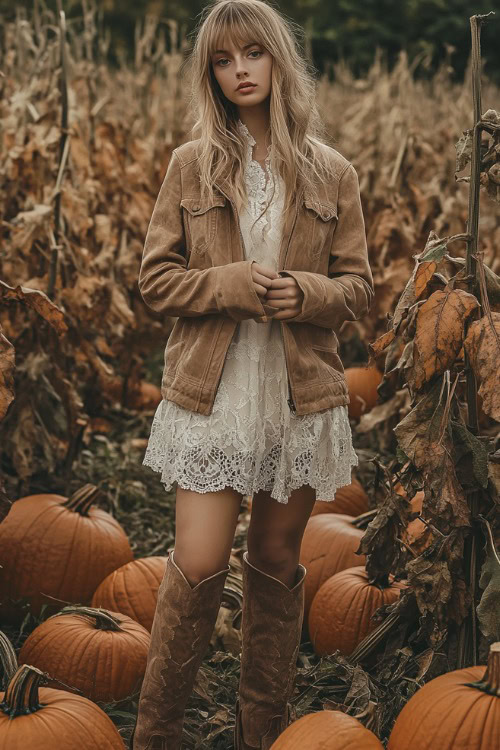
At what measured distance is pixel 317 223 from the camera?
261 centimetres

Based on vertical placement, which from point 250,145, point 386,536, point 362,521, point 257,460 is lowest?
point 362,521

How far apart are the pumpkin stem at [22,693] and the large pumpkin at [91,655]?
475 millimetres

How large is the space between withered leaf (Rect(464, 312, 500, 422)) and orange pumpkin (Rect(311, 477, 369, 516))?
1.77 m

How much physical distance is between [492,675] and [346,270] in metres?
1.08

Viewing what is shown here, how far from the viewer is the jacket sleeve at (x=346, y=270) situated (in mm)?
2510

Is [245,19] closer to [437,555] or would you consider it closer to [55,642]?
[437,555]

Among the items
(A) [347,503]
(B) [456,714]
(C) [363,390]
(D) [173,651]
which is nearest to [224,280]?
(D) [173,651]

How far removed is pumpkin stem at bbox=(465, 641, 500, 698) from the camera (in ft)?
7.65

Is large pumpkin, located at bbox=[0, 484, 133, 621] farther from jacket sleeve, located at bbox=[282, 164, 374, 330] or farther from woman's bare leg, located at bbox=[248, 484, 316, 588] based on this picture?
jacket sleeve, located at bbox=[282, 164, 374, 330]

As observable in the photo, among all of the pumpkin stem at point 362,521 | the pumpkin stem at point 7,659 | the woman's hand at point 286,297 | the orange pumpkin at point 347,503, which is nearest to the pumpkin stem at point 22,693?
the pumpkin stem at point 7,659

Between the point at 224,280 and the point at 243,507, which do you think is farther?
the point at 243,507

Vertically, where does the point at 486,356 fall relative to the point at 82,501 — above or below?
above

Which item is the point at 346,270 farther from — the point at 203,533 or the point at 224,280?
the point at 203,533

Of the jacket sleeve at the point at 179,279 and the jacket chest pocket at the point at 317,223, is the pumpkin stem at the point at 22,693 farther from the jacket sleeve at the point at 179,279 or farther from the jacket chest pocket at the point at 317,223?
the jacket chest pocket at the point at 317,223
